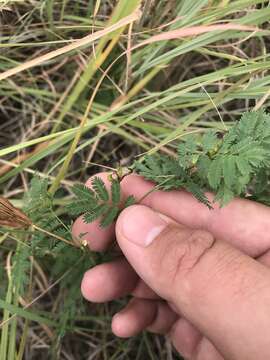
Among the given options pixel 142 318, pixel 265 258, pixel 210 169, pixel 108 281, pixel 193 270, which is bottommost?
→ pixel 142 318

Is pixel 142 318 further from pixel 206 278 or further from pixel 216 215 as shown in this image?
pixel 206 278

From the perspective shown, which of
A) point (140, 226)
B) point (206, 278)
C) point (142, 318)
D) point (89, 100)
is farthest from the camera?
point (89, 100)

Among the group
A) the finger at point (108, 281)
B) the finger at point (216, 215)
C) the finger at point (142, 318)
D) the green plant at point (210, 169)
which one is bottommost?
the finger at point (142, 318)

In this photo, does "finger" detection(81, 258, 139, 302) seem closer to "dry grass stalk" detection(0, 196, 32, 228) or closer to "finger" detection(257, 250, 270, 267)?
"dry grass stalk" detection(0, 196, 32, 228)

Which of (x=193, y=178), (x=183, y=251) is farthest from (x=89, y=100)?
(x=183, y=251)

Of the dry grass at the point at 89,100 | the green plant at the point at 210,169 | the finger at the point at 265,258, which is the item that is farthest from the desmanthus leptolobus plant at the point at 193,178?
the dry grass at the point at 89,100

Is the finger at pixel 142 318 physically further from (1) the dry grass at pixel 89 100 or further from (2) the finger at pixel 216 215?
(2) the finger at pixel 216 215

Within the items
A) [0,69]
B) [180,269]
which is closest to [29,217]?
[180,269]
